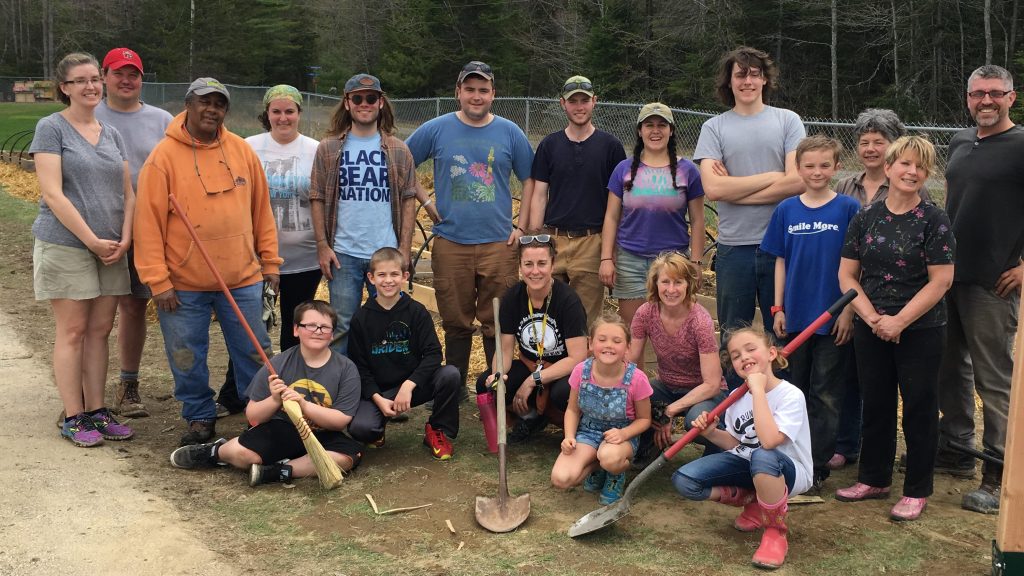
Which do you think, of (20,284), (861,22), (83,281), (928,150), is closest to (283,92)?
(83,281)

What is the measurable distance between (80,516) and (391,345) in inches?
69.8

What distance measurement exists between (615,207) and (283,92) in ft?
6.77

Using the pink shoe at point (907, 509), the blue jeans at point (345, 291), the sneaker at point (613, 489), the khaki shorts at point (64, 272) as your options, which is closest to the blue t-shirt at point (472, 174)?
the blue jeans at point (345, 291)

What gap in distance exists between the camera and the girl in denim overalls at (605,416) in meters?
4.61

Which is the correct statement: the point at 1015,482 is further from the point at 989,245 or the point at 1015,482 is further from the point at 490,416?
the point at 490,416

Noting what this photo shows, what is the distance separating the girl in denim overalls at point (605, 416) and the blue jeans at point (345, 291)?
1536 millimetres

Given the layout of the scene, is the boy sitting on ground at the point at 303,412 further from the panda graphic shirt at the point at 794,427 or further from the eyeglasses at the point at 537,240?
the panda graphic shirt at the point at 794,427

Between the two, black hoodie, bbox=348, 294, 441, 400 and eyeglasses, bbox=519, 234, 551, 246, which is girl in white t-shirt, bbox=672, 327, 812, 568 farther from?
black hoodie, bbox=348, 294, 441, 400

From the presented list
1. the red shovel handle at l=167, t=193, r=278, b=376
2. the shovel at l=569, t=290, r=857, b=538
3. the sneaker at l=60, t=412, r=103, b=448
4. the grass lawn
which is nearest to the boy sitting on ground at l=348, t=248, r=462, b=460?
the red shovel handle at l=167, t=193, r=278, b=376

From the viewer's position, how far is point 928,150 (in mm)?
4230

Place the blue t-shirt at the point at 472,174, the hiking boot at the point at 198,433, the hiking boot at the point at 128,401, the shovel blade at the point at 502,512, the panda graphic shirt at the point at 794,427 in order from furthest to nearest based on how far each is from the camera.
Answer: the hiking boot at the point at 128,401 < the blue t-shirt at the point at 472,174 < the hiking boot at the point at 198,433 < the shovel blade at the point at 502,512 < the panda graphic shirt at the point at 794,427

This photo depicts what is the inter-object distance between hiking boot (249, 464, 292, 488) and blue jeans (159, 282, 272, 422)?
1.88ft

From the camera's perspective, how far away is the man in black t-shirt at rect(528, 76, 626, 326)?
5750 mm

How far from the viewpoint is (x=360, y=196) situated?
5680mm
